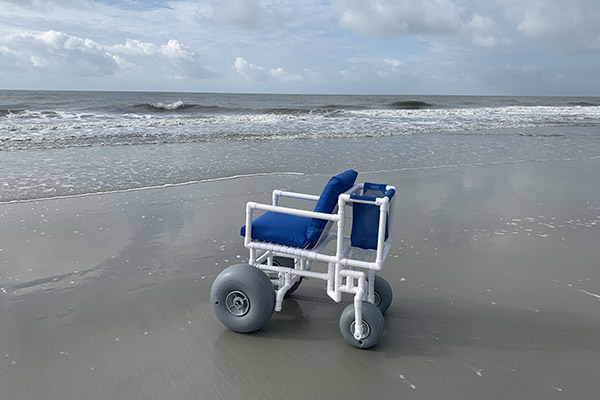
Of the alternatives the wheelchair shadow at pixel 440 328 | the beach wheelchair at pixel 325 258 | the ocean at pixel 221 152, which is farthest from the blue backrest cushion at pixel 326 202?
the ocean at pixel 221 152

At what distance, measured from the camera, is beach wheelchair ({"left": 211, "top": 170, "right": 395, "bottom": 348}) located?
3.51m

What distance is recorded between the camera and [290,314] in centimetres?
416

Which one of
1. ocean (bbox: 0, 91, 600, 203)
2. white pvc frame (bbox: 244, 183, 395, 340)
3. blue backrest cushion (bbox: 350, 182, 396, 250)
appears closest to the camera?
white pvc frame (bbox: 244, 183, 395, 340)

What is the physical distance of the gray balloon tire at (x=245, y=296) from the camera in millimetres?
3668

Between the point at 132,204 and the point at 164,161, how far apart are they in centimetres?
459

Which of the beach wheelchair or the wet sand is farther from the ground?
the beach wheelchair

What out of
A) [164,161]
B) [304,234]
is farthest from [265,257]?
[164,161]

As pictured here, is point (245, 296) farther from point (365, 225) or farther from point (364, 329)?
point (365, 225)

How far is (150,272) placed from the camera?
5.02 metres

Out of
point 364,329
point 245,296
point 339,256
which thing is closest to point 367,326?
point 364,329

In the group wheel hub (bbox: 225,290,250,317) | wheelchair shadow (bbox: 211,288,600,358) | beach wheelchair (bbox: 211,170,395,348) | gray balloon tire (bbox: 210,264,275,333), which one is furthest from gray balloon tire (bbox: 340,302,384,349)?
wheel hub (bbox: 225,290,250,317)

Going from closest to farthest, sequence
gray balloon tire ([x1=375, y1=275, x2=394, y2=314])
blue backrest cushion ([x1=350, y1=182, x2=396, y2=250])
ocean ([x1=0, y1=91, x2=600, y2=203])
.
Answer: blue backrest cushion ([x1=350, y1=182, x2=396, y2=250]) < gray balloon tire ([x1=375, y1=275, x2=394, y2=314]) < ocean ([x1=0, y1=91, x2=600, y2=203])

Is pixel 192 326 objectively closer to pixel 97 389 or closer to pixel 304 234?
pixel 97 389

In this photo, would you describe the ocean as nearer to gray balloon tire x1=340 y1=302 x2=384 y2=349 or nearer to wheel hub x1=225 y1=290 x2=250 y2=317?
wheel hub x1=225 y1=290 x2=250 y2=317
